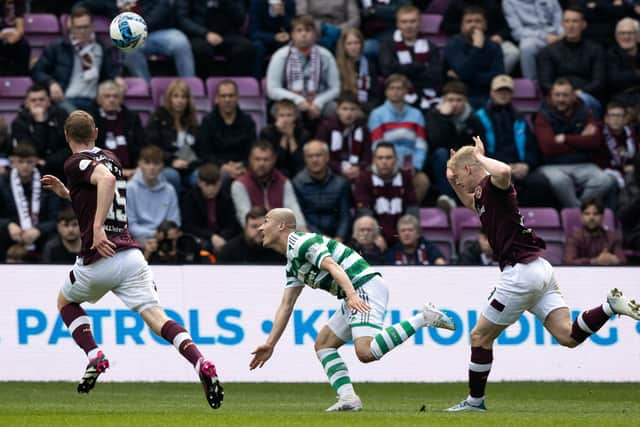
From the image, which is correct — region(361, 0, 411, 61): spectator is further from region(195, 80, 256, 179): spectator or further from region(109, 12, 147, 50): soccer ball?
region(109, 12, 147, 50): soccer ball

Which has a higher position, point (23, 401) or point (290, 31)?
point (290, 31)

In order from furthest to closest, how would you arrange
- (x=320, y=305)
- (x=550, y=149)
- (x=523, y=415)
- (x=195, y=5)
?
1. (x=195, y=5)
2. (x=550, y=149)
3. (x=320, y=305)
4. (x=523, y=415)

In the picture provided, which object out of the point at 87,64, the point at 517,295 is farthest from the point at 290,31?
the point at 517,295

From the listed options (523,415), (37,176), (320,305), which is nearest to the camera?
(523,415)

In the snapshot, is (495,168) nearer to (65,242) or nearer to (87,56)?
(65,242)

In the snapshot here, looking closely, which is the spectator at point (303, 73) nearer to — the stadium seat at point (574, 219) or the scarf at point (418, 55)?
the scarf at point (418, 55)

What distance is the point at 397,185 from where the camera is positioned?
16891 mm

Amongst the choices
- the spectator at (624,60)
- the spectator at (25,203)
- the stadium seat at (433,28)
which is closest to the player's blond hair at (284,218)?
the spectator at (25,203)

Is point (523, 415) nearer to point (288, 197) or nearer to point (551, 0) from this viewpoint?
point (288, 197)

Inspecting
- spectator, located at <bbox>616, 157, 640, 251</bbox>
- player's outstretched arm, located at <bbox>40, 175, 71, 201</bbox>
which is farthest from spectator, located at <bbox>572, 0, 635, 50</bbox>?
player's outstretched arm, located at <bbox>40, 175, 71, 201</bbox>

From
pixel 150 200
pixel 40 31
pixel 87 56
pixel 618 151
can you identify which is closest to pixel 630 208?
pixel 618 151

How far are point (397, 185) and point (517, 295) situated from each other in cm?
622

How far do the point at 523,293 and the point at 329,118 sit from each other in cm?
735

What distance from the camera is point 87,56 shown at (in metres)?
18.0
